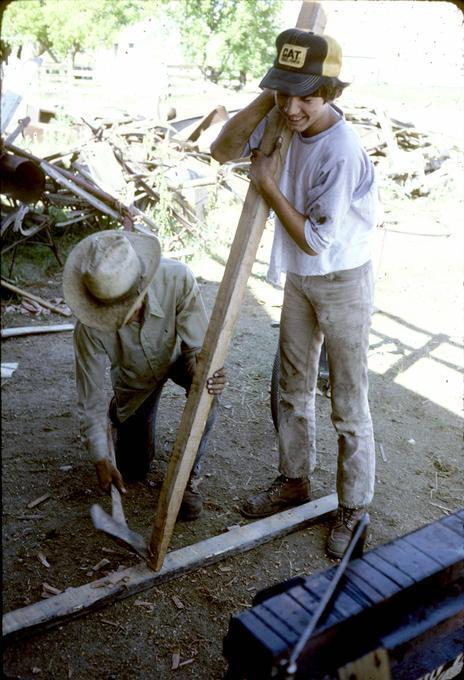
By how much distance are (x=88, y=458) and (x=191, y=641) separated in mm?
1774

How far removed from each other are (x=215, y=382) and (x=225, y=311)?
0.33m

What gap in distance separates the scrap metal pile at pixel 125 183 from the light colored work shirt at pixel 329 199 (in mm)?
3841

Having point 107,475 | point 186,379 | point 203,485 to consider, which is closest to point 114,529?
point 107,475

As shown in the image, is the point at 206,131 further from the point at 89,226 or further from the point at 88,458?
the point at 88,458

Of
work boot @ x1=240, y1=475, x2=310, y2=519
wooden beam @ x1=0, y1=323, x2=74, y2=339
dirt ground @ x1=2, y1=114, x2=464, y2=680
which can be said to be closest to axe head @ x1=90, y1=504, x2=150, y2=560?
dirt ground @ x1=2, y1=114, x2=464, y2=680

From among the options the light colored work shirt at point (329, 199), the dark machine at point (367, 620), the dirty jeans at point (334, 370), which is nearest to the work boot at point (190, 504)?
the dirty jeans at point (334, 370)

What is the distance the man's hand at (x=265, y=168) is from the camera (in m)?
2.90

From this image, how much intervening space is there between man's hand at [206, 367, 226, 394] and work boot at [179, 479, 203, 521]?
4.13 ft

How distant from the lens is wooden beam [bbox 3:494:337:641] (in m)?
3.12

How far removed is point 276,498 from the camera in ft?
13.7

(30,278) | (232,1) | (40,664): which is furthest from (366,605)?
(232,1)

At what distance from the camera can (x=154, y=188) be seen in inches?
400

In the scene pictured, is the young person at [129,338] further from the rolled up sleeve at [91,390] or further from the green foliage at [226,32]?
the green foliage at [226,32]

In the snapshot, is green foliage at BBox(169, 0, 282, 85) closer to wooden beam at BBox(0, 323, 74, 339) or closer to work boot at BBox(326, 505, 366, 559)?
wooden beam at BBox(0, 323, 74, 339)
